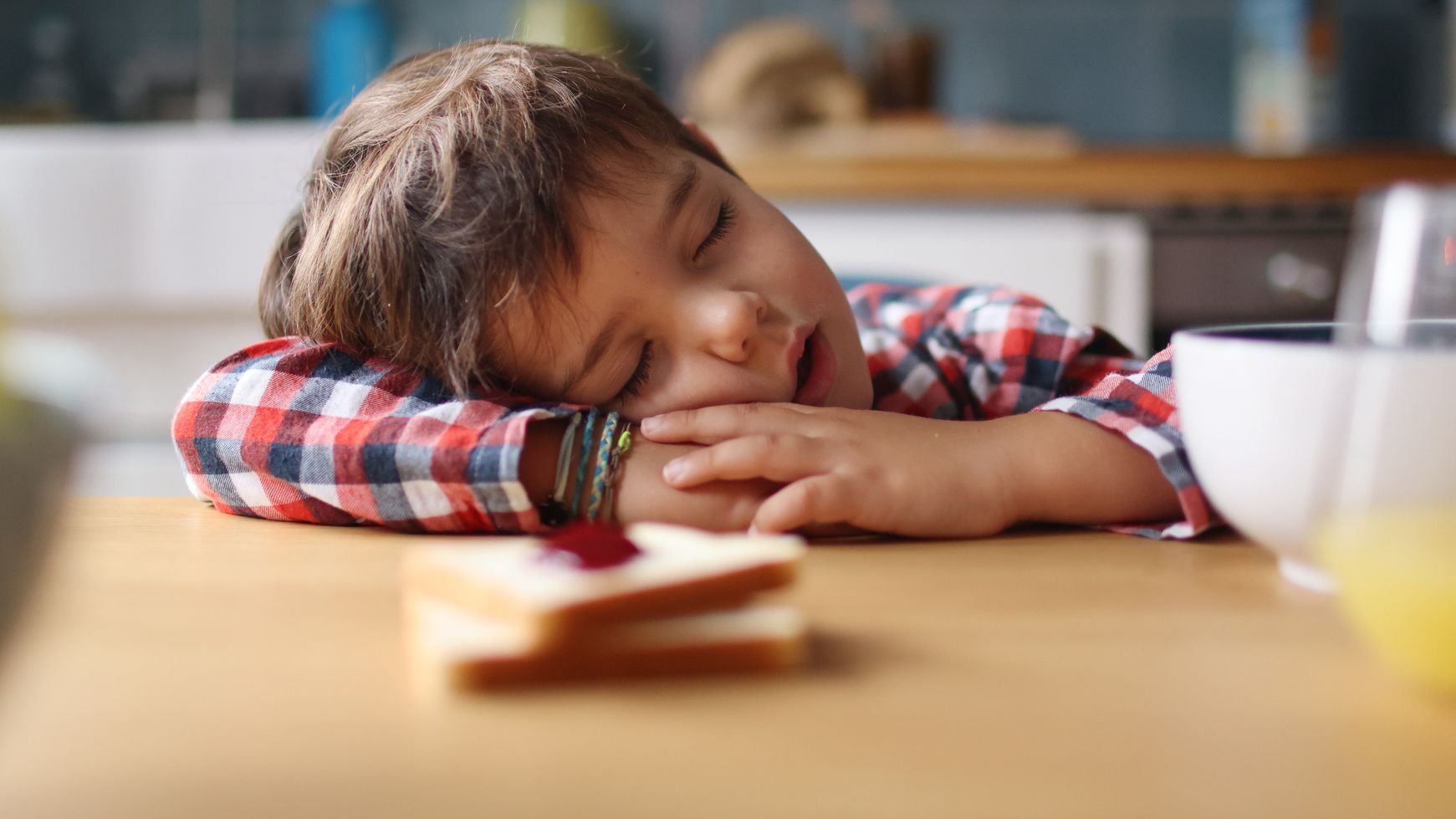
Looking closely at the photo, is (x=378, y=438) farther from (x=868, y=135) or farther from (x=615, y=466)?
(x=868, y=135)

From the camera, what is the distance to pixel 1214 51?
2939mm

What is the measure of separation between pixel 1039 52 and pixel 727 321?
247 centimetres

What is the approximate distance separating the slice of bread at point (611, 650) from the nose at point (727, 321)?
37 centimetres

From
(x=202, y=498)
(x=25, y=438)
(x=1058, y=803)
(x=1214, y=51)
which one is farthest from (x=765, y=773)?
(x=1214, y=51)

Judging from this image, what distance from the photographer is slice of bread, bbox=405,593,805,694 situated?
349mm

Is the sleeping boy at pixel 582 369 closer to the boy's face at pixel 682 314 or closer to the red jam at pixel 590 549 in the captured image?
the boy's face at pixel 682 314

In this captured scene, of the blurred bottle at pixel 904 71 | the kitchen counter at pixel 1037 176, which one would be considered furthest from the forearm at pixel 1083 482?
the blurred bottle at pixel 904 71

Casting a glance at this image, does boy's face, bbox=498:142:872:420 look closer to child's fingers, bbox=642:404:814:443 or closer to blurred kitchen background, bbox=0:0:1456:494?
child's fingers, bbox=642:404:814:443

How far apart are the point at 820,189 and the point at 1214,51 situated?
1.36 metres

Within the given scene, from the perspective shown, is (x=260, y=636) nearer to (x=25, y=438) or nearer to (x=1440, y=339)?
(x=25, y=438)

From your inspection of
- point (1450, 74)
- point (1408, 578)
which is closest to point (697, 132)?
point (1408, 578)

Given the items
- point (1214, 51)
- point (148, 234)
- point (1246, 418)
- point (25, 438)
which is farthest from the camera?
point (1214, 51)

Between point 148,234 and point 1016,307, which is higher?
point 1016,307

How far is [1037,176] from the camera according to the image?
2.16 meters
